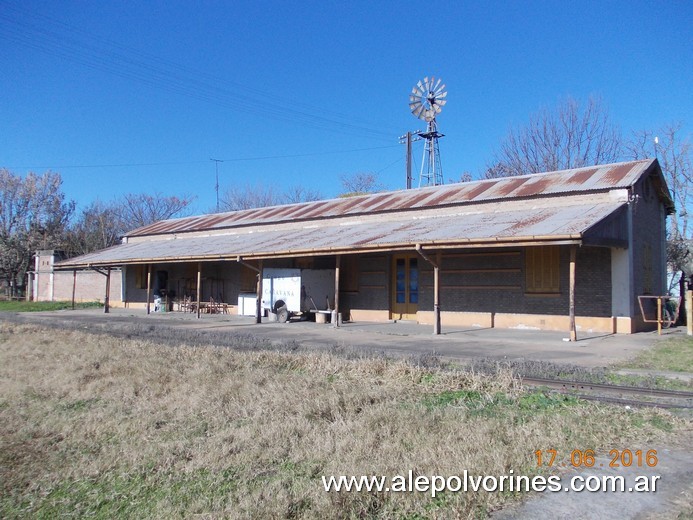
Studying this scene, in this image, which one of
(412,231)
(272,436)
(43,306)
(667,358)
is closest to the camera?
(272,436)

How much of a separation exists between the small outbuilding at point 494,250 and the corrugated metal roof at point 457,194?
62 millimetres

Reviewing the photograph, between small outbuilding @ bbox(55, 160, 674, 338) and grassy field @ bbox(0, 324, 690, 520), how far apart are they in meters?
7.06

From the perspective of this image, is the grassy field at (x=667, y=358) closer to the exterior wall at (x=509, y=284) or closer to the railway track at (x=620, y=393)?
the railway track at (x=620, y=393)

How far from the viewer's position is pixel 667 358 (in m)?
10.3

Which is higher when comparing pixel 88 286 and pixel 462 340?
pixel 88 286

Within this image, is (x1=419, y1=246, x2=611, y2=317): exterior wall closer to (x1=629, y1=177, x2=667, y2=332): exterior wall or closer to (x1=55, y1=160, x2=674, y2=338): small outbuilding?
(x1=55, y1=160, x2=674, y2=338): small outbuilding

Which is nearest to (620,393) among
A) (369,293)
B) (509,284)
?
(509,284)

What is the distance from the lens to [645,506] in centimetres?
374

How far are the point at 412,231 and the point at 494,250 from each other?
8.49ft

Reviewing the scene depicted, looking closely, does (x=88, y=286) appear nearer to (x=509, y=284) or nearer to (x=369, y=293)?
(x=369, y=293)

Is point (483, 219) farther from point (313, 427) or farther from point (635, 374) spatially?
point (313, 427)

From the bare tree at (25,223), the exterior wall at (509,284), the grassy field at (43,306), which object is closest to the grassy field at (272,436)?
the exterior wall at (509,284)

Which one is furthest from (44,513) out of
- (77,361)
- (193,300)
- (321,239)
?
(193,300)

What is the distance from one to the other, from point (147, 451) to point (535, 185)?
1593 centimetres
